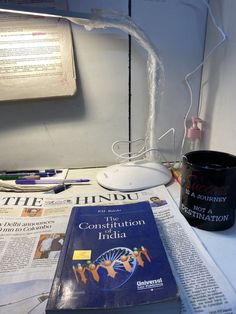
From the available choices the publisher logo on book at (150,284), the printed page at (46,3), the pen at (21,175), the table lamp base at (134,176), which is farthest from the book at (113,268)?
the printed page at (46,3)

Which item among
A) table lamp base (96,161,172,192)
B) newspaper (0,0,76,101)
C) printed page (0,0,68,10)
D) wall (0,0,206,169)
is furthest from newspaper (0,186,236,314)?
printed page (0,0,68,10)

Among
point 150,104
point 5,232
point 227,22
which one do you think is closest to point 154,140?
point 150,104

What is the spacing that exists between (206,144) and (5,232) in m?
0.56

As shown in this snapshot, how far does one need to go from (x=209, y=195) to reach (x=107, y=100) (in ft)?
1.33

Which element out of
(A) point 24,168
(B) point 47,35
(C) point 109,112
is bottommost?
(A) point 24,168

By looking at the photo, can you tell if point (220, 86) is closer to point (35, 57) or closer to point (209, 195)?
point (209, 195)

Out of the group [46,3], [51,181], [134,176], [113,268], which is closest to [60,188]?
[51,181]

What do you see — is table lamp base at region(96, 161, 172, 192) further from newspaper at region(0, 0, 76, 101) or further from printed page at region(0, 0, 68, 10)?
printed page at region(0, 0, 68, 10)

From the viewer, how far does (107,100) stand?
741 mm

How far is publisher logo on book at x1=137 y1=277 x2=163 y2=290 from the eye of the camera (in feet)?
1.06

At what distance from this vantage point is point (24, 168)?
31.2 inches

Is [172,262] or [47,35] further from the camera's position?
[47,35]

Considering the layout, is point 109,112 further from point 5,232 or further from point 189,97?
point 5,232

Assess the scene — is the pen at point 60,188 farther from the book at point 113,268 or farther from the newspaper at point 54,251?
the book at point 113,268
